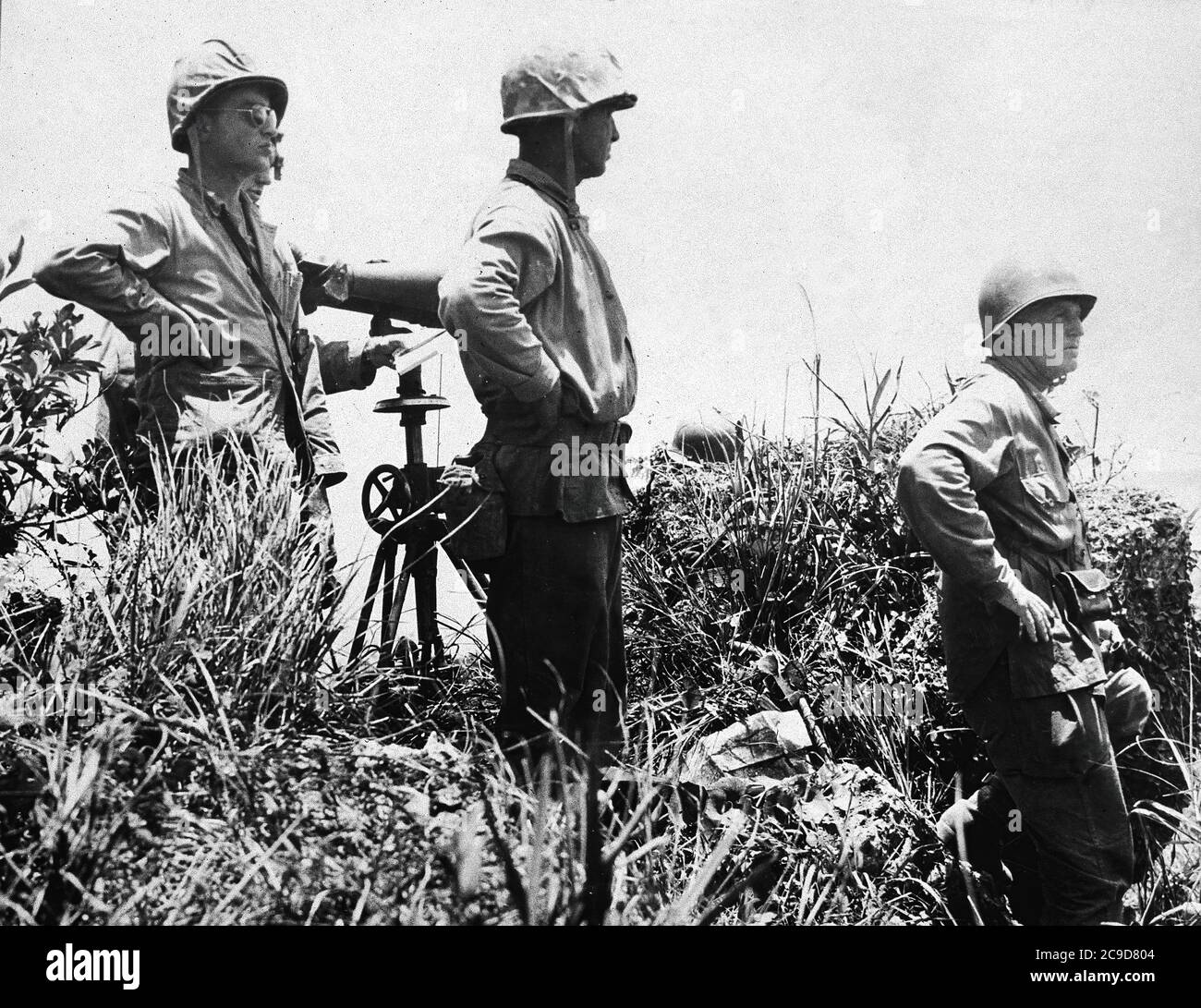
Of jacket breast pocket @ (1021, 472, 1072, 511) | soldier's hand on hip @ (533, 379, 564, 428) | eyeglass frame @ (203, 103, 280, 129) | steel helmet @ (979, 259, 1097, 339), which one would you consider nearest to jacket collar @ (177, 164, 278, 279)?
eyeglass frame @ (203, 103, 280, 129)

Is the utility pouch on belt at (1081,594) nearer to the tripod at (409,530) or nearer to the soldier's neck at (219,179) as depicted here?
the tripod at (409,530)

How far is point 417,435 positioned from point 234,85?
4.18ft

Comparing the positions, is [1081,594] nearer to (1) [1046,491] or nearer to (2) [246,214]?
(1) [1046,491]

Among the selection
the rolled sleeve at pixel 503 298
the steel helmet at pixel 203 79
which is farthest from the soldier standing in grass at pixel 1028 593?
the steel helmet at pixel 203 79

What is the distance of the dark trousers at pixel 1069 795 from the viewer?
14.5 ft

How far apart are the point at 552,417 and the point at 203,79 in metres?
1.53

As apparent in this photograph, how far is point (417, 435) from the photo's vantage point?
523 cm

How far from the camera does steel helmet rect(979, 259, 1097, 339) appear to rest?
463cm

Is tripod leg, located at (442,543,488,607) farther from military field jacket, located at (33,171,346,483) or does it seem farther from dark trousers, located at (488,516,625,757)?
military field jacket, located at (33,171,346,483)

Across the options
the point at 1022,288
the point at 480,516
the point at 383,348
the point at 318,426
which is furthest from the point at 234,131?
the point at 1022,288

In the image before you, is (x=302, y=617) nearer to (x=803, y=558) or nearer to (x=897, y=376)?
(x=803, y=558)
